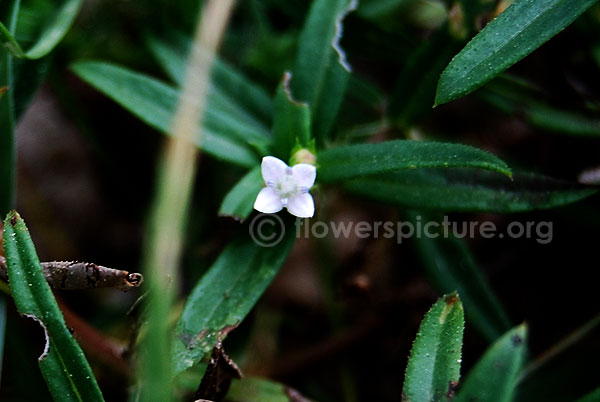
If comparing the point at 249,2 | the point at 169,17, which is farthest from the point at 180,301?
the point at 249,2

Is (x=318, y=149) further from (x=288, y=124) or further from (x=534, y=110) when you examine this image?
(x=534, y=110)

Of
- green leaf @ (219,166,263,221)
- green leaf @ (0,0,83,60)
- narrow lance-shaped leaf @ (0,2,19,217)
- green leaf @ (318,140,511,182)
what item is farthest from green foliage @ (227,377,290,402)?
green leaf @ (0,0,83,60)

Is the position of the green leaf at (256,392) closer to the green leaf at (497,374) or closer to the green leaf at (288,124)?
the green leaf at (497,374)

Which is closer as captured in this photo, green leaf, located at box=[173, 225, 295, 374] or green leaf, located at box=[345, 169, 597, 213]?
green leaf, located at box=[173, 225, 295, 374]

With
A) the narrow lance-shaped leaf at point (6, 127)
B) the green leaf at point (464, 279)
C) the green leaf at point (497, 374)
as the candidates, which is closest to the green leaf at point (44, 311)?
the narrow lance-shaped leaf at point (6, 127)

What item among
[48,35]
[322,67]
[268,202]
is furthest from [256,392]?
[48,35]

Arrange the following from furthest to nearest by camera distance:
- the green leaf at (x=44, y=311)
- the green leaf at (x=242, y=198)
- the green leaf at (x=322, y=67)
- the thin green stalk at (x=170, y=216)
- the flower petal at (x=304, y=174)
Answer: the green leaf at (x=322, y=67) < the green leaf at (x=242, y=198) < the flower petal at (x=304, y=174) < the green leaf at (x=44, y=311) < the thin green stalk at (x=170, y=216)

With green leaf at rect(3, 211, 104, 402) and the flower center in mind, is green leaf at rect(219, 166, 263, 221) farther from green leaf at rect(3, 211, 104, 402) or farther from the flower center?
green leaf at rect(3, 211, 104, 402)

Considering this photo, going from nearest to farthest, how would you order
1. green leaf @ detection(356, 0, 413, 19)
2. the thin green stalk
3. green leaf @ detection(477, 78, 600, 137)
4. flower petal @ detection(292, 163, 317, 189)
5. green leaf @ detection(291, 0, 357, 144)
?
1. the thin green stalk
2. flower petal @ detection(292, 163, 317, 189)
3. green leaf @ detection(291, 0, 357, 144)
4. green leaf @ detection(477, 78, 600, 137)
5. green leaf @ detection(356, 0, 413, 19)
